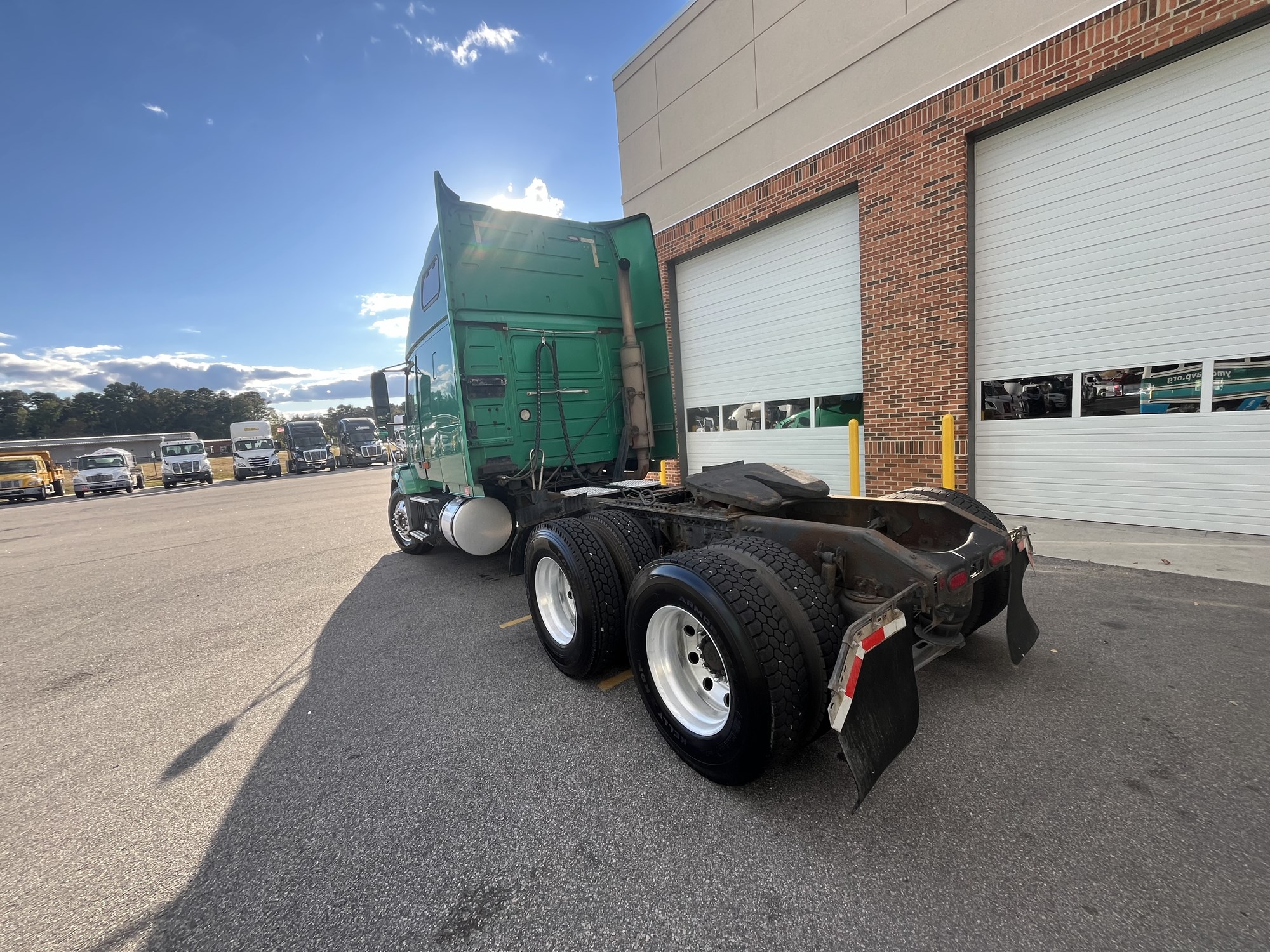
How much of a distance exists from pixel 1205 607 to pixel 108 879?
6285 millimetres

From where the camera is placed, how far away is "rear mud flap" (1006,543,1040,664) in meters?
2.86

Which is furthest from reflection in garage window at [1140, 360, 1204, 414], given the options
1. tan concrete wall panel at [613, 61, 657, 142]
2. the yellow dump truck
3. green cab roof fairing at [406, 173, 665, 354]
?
the yellow dump truck

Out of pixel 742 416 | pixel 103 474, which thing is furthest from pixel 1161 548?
pixel 103 474

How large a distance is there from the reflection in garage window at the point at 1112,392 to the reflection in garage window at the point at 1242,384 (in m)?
0.59

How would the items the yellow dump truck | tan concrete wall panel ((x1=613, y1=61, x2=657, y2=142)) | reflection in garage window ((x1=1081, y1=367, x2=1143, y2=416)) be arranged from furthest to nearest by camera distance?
the yellow dump truck
tan concrete wall panel ((x1=613, y1=61, x2=657, y2=142))
reflection in garage window ((x1=1081, y1=367, x2=1143, y2=416))

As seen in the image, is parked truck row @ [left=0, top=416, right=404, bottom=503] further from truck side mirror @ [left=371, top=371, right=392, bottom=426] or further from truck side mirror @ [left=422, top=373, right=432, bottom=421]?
truck side mirror @ [left=422, top=373, right=432, bottom=421]

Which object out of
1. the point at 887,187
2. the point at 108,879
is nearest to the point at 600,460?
the point at 108,879

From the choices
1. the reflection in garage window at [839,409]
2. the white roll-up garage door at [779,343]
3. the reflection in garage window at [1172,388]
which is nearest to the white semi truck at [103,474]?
the white roll-up garage door at [779,343]

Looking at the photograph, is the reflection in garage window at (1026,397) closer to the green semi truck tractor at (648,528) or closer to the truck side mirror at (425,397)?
the green semi truck tractor at (648,528)

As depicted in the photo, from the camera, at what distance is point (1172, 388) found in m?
5.80

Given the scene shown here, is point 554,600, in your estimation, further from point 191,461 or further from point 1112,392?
point 191,461

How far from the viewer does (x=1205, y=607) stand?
378 centimetres

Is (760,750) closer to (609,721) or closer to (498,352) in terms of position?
(609,721)

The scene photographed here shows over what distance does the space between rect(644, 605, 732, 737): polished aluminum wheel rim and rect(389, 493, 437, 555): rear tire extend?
5.07 m
